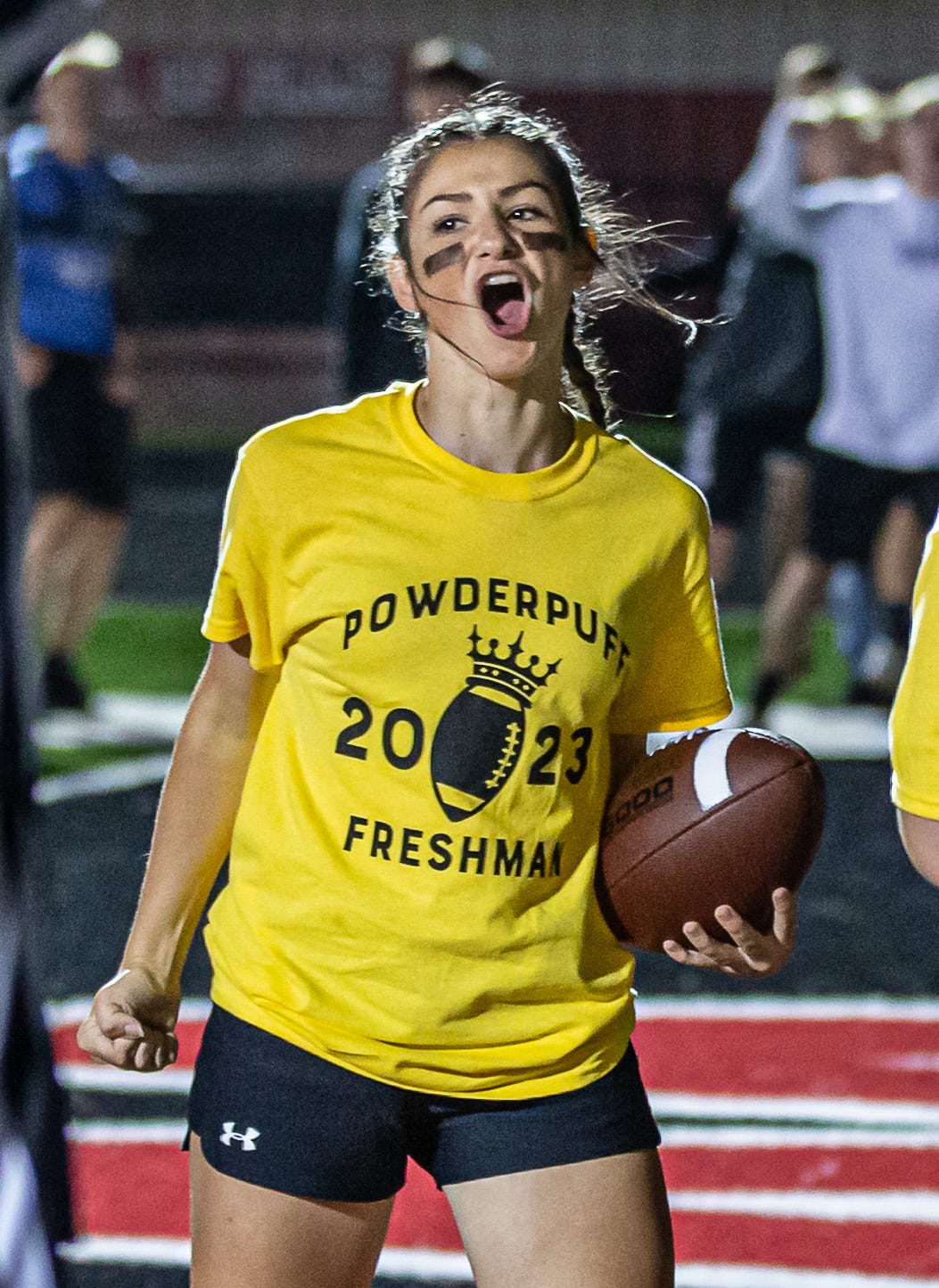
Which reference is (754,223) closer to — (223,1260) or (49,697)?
(49,697)

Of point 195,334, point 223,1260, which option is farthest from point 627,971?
point 195,334

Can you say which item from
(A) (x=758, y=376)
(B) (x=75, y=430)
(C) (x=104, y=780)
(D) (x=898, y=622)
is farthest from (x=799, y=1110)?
(B) (x=75, y=430)

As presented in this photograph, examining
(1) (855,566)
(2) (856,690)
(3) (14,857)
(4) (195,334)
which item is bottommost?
(4) (195,334)

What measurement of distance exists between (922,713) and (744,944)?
45cm

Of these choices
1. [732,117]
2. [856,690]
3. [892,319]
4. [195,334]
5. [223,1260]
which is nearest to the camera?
[223,1260]

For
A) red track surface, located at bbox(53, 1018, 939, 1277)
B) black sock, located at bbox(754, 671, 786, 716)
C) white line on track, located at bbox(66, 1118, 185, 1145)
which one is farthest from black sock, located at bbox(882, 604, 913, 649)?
white line on track, located at bbox(66, 1118, 185, 1145)

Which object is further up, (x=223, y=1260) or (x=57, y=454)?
(x=223, y=1260)

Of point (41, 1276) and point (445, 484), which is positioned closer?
point (41, 1276)

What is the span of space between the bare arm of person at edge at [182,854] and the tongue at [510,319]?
48cm

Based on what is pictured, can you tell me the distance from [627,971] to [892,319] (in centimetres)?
540

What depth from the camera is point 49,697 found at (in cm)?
801

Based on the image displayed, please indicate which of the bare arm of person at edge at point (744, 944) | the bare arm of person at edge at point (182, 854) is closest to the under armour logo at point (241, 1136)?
the bare arm of person at edge at point (182, 854)

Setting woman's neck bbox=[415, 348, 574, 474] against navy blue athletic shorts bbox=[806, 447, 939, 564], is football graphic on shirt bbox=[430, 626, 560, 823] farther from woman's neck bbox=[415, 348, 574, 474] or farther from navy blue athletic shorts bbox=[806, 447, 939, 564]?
navy blue athletic shorts bbox=[806, 447, 939, 564]

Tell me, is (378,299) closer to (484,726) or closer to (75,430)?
(75,430)
